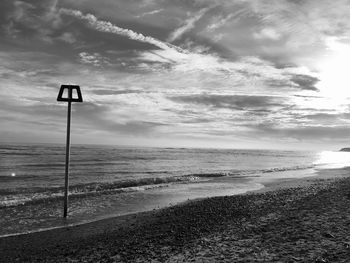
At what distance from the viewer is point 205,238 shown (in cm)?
908

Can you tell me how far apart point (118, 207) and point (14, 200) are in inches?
234

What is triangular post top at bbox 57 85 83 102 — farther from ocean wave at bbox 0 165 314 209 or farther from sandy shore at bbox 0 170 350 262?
ocean wave at bbox 0 165 314 209

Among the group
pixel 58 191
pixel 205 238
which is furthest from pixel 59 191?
pixel 205 238

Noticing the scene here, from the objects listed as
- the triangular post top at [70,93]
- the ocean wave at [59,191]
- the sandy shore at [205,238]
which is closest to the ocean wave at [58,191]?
the ocean wave at [59,191]

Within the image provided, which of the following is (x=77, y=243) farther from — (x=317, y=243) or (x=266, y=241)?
(x=317, y=243)

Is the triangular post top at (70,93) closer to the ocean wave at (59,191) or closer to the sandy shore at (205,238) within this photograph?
the sandy shore at (205,238)

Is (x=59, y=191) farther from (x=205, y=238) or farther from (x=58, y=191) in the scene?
(x=205, y=238)

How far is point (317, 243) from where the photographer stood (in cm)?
800

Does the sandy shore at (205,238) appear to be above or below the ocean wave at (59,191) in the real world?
above

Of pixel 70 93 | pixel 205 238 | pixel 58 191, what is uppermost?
pixel 70 93

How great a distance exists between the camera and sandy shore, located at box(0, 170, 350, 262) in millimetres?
7539

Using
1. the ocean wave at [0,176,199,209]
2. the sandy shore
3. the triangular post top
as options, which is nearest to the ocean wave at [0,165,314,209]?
the ocean wave at [0,176,199,209]

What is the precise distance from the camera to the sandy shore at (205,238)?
7.54 m

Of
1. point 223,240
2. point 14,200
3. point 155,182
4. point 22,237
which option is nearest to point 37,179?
point 155,182
